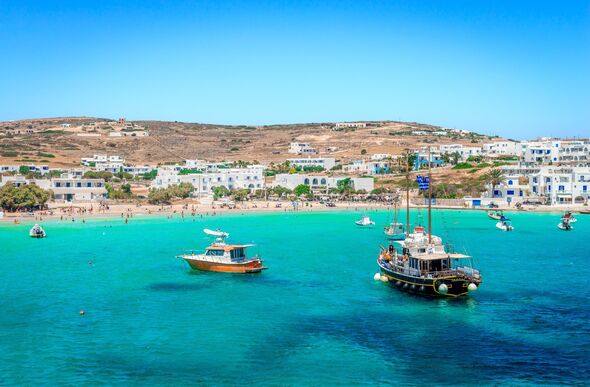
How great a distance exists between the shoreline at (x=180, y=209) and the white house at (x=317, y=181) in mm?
10750

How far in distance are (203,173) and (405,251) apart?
335 feet

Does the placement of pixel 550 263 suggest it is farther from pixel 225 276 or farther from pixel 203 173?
pixel 203 173

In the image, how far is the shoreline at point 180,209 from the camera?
338 feet

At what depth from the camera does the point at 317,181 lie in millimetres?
150000

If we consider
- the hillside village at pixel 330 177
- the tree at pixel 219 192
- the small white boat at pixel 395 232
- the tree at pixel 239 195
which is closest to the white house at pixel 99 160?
the hillside village at pixel 330 177

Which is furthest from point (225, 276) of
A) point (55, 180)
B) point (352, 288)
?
point (55, 180)

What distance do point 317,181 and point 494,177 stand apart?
38123 mm

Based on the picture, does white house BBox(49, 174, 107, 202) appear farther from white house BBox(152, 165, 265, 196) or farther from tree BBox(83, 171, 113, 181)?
white house BBox(152, 165, 265, 196)

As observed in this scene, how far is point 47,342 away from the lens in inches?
1251

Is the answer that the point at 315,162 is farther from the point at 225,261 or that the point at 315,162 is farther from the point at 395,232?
the point at 225,261

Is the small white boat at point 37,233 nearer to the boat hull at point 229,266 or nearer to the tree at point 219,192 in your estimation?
the boat hull at point 229,266

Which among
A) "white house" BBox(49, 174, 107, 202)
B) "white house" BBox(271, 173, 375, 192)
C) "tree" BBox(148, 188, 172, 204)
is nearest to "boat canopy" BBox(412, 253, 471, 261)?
"tree" BBox(148, 188, 172, 204)

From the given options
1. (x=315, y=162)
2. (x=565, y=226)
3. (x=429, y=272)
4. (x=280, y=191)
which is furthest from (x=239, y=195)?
(x=429, y=272)

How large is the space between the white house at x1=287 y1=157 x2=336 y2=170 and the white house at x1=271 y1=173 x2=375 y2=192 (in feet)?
80.8
